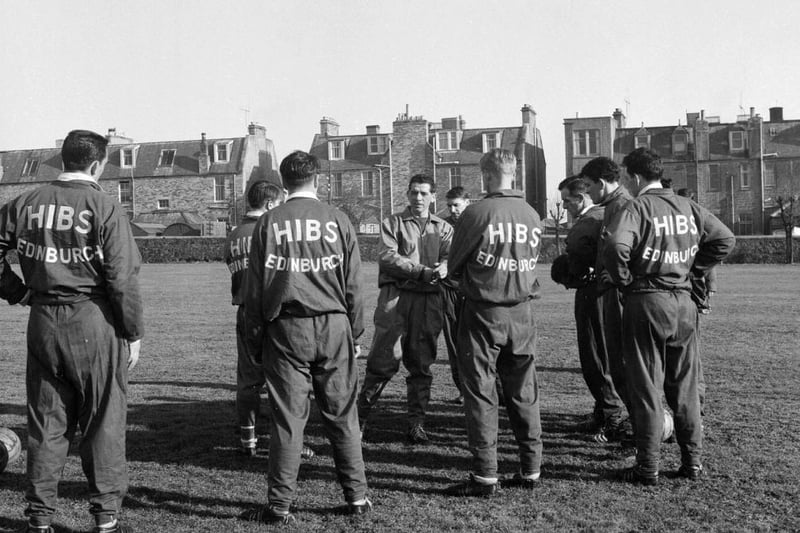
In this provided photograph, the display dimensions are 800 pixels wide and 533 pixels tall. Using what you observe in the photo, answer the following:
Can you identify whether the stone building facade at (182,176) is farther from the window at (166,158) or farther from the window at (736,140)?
the window at (736,140)

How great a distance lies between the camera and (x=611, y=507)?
5.66 metres

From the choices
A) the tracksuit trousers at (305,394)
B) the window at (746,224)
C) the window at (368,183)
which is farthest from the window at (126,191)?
the tracksuit trousers at (305,394)

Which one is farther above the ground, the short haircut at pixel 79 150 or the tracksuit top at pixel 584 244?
the short haircut at pixel 79 150

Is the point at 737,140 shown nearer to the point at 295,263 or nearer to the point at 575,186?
the point at 575,186

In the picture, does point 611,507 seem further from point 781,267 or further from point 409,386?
point 781,267

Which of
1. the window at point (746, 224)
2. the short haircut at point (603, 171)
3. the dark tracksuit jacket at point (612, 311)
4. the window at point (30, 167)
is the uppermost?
the window at point (30, 167)

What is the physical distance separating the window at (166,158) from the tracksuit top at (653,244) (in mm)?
66914

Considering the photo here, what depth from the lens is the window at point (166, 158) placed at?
69506mm

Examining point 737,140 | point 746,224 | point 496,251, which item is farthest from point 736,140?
point 496,251

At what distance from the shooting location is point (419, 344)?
7.70 meters

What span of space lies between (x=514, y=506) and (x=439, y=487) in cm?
69

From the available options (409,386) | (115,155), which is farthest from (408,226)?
(115,155)

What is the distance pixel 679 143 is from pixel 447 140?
1739 centimetres

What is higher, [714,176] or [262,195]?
[714,176]
